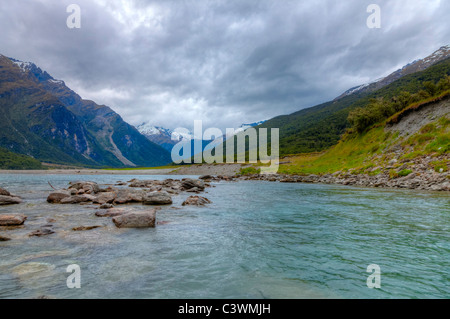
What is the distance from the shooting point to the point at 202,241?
10203 millimetres

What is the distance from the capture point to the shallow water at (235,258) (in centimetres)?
589

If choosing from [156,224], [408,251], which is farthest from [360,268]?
[156,224]

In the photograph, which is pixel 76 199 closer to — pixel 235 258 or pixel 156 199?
pixel 156 199

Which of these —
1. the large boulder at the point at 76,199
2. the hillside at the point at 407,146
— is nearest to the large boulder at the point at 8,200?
the large boulder at the point at 76,199

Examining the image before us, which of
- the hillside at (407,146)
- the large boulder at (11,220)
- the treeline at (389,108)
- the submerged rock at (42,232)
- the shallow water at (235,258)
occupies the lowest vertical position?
the shallow water at (235,258)

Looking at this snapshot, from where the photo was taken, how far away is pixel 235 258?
825 cm

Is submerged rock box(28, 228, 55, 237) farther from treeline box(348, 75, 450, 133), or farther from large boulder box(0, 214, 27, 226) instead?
treeline box(348, 75, 450, 133)

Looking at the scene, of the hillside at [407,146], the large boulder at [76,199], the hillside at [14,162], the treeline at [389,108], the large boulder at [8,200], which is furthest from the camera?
the hillside at [14,162]

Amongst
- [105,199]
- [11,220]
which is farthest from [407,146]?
[11,220]

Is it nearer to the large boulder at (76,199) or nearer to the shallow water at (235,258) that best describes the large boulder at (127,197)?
the large boulder at (76,199)

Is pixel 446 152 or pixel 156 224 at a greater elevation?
pixel 446 152
